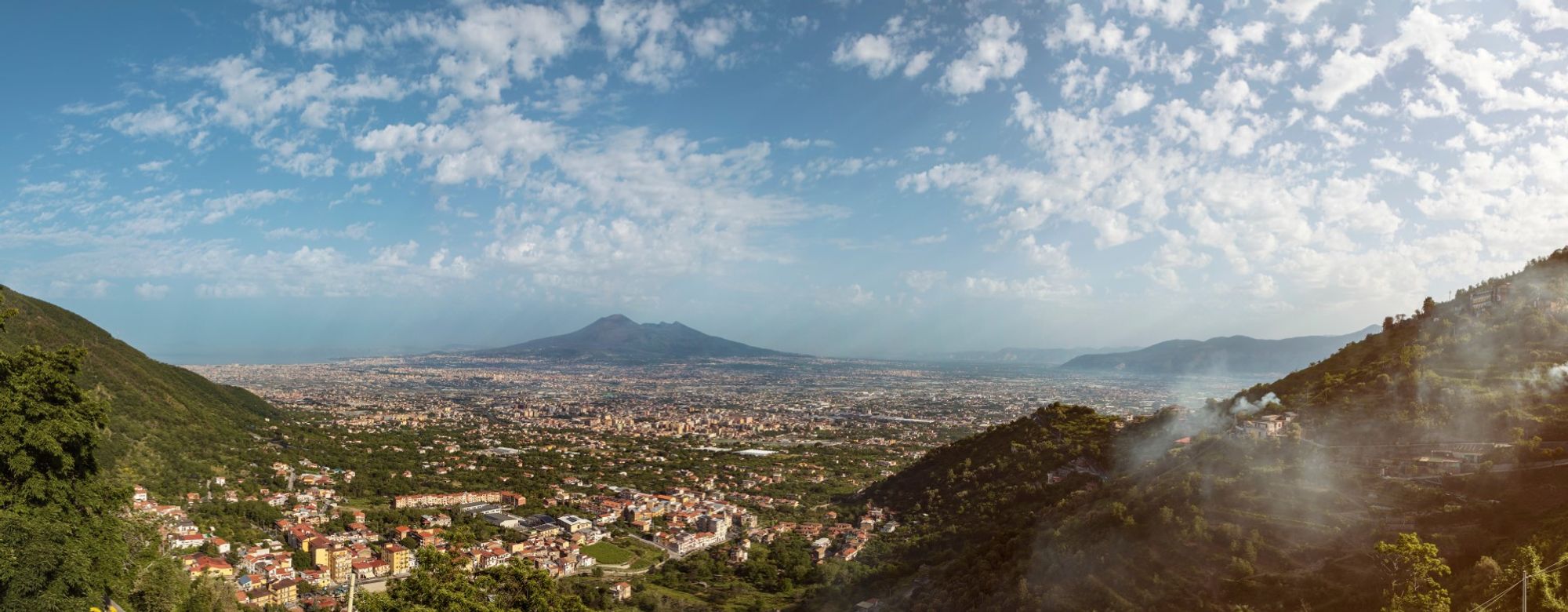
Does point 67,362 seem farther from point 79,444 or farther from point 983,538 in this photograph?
point 983,538

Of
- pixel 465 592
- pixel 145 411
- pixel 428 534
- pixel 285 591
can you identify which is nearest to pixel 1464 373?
pixel 465 592

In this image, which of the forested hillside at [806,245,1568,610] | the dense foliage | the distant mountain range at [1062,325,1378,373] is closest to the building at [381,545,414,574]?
the forested hillside at [806,245,1568,610]

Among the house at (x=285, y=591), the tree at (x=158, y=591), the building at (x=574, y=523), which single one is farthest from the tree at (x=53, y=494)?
the building at (x=574, y=523)

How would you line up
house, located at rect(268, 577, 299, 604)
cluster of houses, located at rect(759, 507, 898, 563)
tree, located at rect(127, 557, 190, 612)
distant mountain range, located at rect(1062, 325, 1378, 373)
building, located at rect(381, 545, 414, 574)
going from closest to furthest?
tree, located at rect(127, 557, 190, 612) → house, located at rect(268, 577, 299, 604) → cluster of houses, located at rect(759, 507, 898, 563) → building, located at rect(381, 545, 414, 574) → distant mountain range, located at rect(1062, 325, 1378, 373)

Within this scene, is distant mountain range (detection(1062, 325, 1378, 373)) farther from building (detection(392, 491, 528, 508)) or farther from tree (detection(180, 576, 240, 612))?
tree (detection(180, 576, 240, 612))

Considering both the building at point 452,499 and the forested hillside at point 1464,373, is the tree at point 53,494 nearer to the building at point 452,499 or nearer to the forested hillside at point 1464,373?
the building at point 452,499

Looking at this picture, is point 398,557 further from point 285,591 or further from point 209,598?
point 209,598

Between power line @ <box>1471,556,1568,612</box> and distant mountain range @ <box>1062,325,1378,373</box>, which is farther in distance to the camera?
distant mountain range @ <box>1062,325,1378,373</box>
